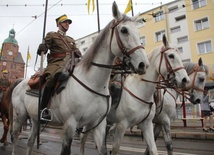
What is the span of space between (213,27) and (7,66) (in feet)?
273

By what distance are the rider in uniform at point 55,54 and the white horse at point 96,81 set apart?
168 mm

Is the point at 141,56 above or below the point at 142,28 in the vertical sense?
below

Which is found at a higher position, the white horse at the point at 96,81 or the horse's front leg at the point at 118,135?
the white horse at the point at 96,81

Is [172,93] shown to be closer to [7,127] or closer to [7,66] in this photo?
[7,127]

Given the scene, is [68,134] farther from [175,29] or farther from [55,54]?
[175,29]

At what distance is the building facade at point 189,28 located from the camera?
26219 millimetres

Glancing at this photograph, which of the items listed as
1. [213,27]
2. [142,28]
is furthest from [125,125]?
[142,28]

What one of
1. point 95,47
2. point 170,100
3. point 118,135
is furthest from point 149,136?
point 95,47

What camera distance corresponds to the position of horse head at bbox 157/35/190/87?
4.53m

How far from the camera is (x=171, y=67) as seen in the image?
4.76m

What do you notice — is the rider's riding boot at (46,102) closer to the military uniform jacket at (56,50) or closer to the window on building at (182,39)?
the military uniform jacket at (56,50)

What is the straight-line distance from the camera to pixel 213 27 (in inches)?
1017

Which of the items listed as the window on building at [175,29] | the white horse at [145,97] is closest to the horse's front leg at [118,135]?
the white horse at [145,97]

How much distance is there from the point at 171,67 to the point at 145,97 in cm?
87
